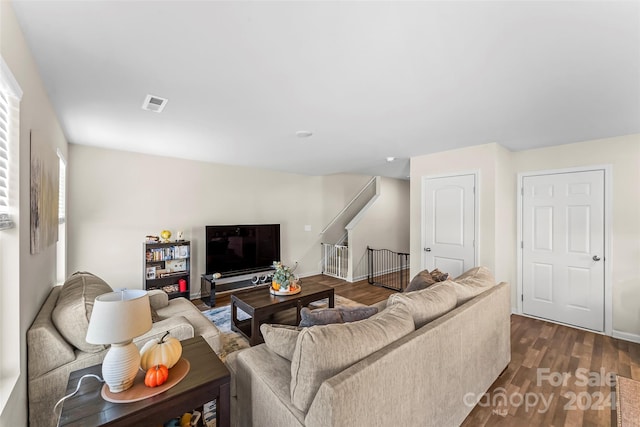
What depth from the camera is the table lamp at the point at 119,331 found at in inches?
46.9

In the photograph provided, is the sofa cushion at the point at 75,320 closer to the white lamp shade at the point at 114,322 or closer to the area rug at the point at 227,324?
the white lamp shade at the point at 114,322

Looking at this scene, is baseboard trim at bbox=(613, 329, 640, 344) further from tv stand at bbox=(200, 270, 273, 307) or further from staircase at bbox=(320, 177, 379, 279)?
tv stand at bbox=(200, 270, 273, 307)

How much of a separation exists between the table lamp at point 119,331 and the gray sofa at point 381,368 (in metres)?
0.60

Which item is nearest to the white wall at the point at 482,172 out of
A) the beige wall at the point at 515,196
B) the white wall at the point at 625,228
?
the beige wall at the point at 515,196

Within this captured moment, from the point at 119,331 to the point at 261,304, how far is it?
1.82 metres

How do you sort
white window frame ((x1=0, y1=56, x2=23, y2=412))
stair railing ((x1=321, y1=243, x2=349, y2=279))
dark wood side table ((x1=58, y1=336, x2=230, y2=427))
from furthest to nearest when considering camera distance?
stair railing ((x1=321, y1=243, x2=349, y2=279)) → white window frame ((x1=0, y1=56, x2=23, y2=412)) → dark wood side table ((x1=58, y1=336, x2=230, y2=427))

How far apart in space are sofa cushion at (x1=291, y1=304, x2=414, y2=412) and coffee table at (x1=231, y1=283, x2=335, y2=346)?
5.59ft

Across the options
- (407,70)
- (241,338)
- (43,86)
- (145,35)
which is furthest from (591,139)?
(43,86)

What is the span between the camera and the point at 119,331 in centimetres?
120

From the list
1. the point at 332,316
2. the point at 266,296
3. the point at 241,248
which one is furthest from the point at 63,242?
Answer: the point at 332,316

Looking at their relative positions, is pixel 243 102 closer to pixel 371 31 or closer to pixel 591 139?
pixel 371 31

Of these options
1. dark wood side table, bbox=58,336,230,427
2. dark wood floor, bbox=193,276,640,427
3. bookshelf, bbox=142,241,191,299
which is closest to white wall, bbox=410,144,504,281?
dark wood floor, bbox=193,276,640,427

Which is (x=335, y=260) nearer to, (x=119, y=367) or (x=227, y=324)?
(x=227, y=324)

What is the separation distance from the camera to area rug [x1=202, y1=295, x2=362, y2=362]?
2.92 metres
